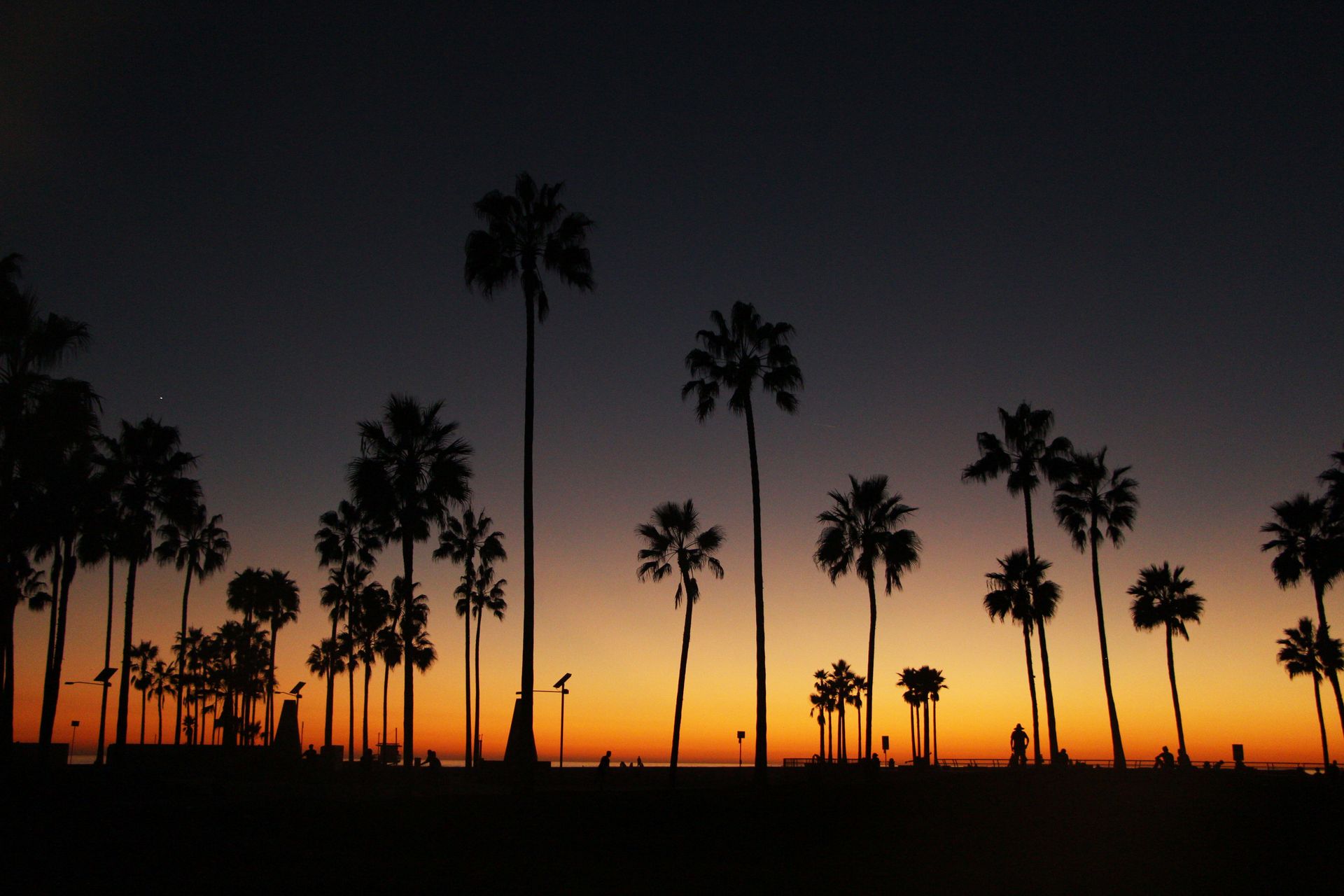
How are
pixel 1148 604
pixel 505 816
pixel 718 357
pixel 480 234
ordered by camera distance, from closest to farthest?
pixel 505 816, pixel 480 234, pixel 718 357, pixel 1148 604

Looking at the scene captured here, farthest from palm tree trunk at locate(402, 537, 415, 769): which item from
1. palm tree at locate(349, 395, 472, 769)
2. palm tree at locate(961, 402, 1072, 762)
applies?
palm tree at locate(961, 402, 1072, 762)

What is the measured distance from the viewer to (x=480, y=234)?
2686 cm

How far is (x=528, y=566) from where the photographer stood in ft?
81.0

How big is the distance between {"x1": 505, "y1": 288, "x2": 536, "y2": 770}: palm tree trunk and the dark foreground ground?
192cm

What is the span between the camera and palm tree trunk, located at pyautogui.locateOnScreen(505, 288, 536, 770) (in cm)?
2350

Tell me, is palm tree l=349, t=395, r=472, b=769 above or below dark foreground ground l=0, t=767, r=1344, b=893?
above

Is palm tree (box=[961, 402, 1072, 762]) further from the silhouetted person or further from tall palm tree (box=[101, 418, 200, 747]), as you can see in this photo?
tall palm tree (box=[101, 418, 200, 747])

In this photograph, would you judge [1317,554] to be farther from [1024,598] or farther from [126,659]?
[126,659]

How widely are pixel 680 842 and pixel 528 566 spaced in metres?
9.28

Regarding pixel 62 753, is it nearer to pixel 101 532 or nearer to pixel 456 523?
pixel 101 532

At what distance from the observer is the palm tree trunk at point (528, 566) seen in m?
23.5

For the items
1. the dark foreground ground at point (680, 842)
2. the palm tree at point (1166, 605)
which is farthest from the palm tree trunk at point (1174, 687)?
the dark foreground ground at point (680, 842)

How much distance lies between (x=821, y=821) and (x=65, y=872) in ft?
42.7

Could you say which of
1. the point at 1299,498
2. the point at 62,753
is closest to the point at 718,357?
the point at 1299,498
